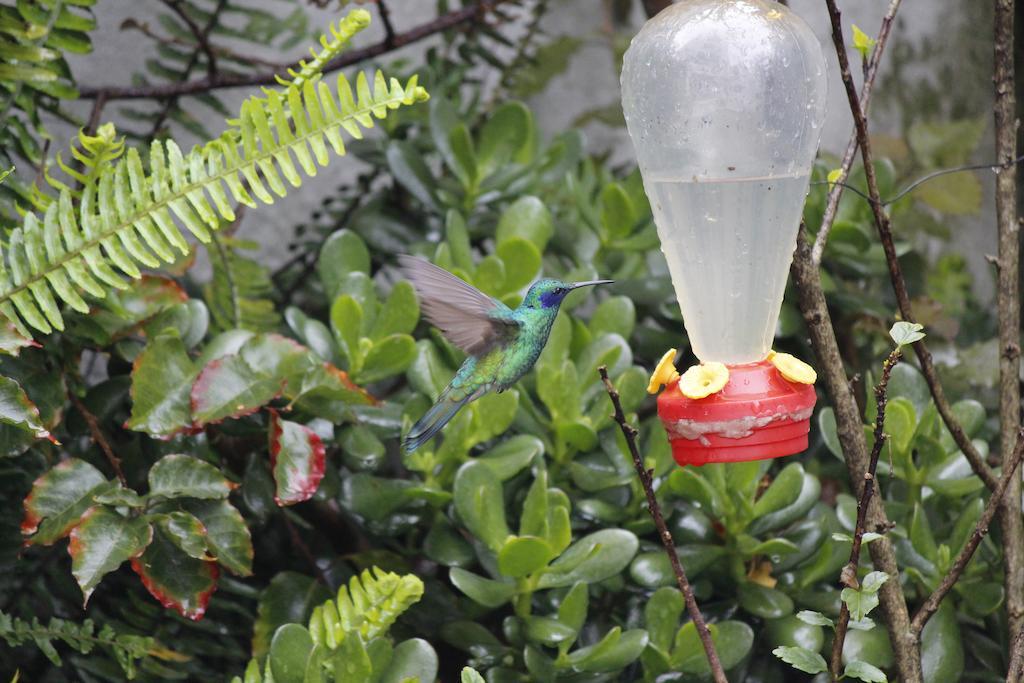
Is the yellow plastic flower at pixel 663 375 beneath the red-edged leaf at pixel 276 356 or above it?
above

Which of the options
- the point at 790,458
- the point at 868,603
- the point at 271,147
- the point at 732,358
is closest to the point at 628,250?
the point at 790,458

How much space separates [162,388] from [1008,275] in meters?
1.16

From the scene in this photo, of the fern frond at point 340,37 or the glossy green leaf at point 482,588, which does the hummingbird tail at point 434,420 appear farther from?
the fern frond at point 340,37

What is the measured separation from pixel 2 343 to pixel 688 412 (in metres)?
0.81

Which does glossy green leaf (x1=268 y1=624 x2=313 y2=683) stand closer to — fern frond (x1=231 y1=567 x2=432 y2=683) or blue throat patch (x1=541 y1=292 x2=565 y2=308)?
fern frond (x1=231 y1=567 x2=432 y2=683)

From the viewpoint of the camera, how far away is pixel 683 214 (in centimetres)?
138

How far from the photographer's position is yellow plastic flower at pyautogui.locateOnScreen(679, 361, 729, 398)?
3.97 feet

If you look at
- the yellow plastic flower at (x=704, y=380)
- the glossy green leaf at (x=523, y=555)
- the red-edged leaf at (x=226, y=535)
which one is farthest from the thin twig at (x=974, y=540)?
the red-edged leaf at (x=226, y=535)

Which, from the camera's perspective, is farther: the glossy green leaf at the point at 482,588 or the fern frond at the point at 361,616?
the glossy green leaf at the point at 482,588

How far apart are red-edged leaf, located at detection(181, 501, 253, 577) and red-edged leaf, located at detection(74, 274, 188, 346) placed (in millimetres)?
321

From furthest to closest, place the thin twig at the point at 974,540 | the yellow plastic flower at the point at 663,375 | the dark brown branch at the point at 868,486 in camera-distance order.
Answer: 1. the yellow plastic flower at the point at 663,375
2. the thin twig at the point at 974,540
3. the dark brown branch at the point at 868,486

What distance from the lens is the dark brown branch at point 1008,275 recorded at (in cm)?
139

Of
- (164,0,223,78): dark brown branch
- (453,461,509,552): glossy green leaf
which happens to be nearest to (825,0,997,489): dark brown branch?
(453,461,509,552): glossy green leaf

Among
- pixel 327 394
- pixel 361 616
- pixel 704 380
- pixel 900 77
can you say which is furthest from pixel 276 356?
pixel 900 77
